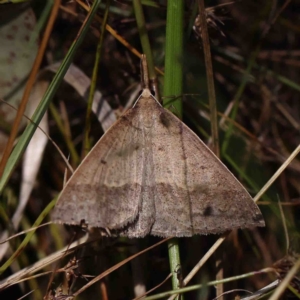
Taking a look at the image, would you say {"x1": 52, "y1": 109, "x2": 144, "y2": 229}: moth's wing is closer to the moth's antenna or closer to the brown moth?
the brown moth

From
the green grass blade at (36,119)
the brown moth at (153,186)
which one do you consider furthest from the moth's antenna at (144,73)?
the green grass blade at (36,119)

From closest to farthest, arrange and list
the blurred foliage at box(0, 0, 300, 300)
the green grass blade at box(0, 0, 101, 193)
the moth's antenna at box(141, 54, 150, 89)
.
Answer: the green grass blade at box(0, 0, 101, 193) → the moth's antenna at box(141, 54, 150, 89) → the blurred foliage at box(0, 0, 300, 300)

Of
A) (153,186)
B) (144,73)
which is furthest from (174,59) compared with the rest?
(153,186)

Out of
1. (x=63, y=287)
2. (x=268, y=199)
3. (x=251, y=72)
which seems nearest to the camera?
(x=63, y=287)

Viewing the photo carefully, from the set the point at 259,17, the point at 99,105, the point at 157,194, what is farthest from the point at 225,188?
the point at 259,17

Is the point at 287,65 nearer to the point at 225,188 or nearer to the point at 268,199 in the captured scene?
the point at 268,199

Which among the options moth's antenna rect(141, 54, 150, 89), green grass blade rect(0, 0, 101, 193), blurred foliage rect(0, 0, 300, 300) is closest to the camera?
green grass blade rect(0, 0, 101, 193)

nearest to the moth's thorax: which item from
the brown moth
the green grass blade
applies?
the brown moth

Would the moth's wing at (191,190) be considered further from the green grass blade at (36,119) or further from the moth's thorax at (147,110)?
the green grass blade at (36,119)
